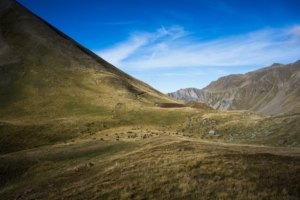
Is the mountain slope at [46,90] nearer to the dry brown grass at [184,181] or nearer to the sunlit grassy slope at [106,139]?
the sunlit grassy slope at [106,139]

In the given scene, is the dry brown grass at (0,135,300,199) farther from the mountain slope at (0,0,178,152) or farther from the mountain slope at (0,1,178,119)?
the mountain slope at (0,1,178,119)

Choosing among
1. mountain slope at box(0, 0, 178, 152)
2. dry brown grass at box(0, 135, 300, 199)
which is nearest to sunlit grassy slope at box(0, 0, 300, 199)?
dry brown grass at box(0, 135, 300, 199)

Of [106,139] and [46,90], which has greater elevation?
[46,90]

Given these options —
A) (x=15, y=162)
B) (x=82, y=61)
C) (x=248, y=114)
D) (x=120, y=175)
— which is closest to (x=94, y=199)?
(x=120, y=175)

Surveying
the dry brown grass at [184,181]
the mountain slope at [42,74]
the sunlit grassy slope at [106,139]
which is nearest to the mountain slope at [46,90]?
the mountain slope at [42,74]

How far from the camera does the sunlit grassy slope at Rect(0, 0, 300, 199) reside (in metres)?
13.0

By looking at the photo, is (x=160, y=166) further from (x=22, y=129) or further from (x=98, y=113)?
(x=98, y=113)

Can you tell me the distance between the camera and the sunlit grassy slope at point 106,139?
13.0 m

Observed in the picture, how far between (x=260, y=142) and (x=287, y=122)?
779 centimetres

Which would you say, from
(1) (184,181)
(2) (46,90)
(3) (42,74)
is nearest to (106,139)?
(1) (184,181)

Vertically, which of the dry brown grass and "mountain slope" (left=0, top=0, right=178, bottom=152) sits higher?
"mountain slope" (left=0, top=0, right=178, bottom=152)

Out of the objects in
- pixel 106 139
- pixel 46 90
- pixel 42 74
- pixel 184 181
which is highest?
pixel 42 74

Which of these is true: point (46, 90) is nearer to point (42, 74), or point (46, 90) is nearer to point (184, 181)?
point (42, 74)

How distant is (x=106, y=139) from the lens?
125ft
